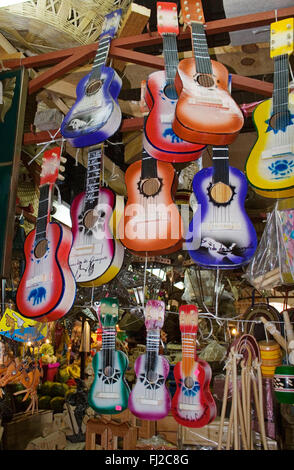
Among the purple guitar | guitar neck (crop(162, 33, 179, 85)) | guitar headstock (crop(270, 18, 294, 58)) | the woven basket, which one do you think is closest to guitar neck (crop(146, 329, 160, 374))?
the purple guitar

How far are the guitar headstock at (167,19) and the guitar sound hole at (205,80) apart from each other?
1.62ft

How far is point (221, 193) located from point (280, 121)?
46 centimetres

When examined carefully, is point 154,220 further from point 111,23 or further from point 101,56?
point 111,23

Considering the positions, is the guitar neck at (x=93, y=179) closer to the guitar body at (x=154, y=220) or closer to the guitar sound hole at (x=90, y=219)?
the guitar sound hole at (x=90, y=219)

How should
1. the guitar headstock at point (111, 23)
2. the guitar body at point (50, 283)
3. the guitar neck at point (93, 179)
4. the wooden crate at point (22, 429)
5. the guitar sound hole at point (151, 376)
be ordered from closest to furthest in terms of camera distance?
the guitar body at point (50, 283) → the guitar sound hole at point (151, 376) → the guitar neck at point (93, 179) → the guitar headstock at point (111, 23) → the wooden crate at point (22, 429)

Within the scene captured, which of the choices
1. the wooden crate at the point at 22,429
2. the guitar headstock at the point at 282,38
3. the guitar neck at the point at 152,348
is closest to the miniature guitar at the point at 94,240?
the guitar neck at the point at 152,348

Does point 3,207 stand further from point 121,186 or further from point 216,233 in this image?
point 121,186

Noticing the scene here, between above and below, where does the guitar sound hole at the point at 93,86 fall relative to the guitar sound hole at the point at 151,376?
above

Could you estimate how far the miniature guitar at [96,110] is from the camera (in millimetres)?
2129

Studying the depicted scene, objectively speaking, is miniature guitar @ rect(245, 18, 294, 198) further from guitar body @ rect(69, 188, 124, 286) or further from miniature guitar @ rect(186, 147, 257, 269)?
guitar body @ rect(69, 188, 124, 286)

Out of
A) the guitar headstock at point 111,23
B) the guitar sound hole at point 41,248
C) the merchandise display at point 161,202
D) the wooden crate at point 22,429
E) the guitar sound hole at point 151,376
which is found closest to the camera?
the merchandise display at point 161,202

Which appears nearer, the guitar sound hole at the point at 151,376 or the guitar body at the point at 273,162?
the guitar body at the point at 273,162

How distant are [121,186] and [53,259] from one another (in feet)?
6.64

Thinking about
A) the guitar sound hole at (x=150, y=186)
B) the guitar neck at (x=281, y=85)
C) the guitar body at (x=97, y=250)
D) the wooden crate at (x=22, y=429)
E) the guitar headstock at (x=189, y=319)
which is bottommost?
the wooden crate at (x=22, y=429)
